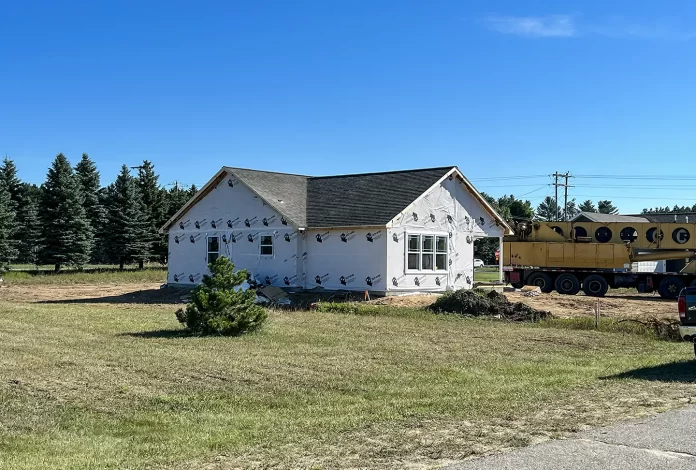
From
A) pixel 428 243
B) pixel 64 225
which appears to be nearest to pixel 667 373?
pixel 428 243

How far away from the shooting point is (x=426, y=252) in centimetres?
3000

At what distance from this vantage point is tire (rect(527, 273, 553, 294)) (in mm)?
35844

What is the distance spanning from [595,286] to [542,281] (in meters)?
2.53

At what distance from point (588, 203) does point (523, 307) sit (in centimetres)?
11783

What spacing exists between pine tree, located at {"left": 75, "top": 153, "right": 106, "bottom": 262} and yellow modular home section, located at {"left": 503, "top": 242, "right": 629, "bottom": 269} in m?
35.3

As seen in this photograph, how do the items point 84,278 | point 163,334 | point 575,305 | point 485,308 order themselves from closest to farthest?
point 163,334 → point 485,308 → point 575,305 → point 84,278

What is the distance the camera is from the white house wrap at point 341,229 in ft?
94.2

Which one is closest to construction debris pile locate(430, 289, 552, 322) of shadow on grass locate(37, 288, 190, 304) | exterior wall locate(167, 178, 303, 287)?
exterior wall locate(167, 178, 303, 287)

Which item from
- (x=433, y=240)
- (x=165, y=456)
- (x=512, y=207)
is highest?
(x=512, y=207)

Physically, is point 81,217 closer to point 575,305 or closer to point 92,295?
point 92,295

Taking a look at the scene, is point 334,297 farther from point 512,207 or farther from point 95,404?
point 512,207

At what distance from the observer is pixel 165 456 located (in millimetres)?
7148

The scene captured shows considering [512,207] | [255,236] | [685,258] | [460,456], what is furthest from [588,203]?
[460,456]

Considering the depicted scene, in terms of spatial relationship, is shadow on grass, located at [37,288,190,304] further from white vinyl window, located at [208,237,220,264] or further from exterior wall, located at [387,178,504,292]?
exterior wall, located at [387,178,504,292]
